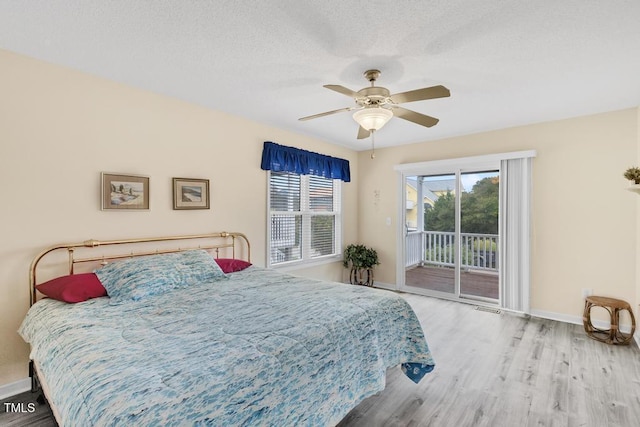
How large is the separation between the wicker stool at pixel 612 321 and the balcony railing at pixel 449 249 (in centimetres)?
121

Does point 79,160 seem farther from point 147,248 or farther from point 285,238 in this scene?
point 285,238

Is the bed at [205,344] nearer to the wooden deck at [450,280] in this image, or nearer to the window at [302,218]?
the window at [302,218]

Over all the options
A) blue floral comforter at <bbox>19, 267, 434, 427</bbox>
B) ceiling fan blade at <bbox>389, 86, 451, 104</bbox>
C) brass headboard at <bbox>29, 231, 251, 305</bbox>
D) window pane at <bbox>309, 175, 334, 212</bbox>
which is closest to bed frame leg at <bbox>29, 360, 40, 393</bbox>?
blue floral comforter at <bbox>19, 267, 434, 427</bbox>

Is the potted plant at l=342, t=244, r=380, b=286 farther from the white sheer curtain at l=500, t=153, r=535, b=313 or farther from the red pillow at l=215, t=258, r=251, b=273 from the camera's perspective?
the red pillow at l=215, t=258, r=251, b=273

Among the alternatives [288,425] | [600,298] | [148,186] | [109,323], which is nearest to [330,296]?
[288,425]

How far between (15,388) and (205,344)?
6.71ft

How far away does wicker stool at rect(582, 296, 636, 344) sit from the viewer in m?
3.19

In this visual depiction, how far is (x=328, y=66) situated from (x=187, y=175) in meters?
1.89

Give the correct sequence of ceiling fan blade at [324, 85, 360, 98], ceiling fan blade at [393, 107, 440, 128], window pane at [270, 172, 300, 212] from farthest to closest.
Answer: window pane at [270, 172, 300, 212] → ceiling fan blade at [393, 107, 440, 128] → ceiling fan blade at [324, 85, 360, 98]

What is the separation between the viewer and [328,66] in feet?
8.07

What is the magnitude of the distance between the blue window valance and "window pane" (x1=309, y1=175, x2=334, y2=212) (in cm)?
17

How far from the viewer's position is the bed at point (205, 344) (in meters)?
1.16

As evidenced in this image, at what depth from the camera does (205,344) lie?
4.93 ft

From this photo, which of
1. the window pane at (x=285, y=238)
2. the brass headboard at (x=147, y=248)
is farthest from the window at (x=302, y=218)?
the brass headboard at (x=147, y=248)
